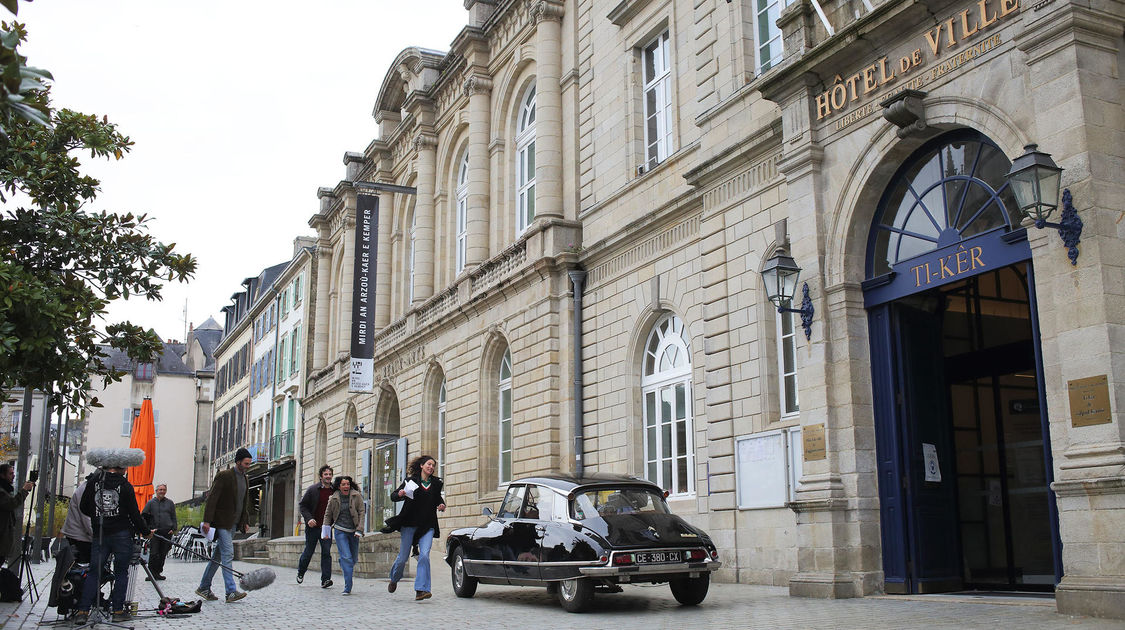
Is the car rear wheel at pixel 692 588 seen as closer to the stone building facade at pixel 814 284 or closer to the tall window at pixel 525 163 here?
the stone building facade at pixel 814 284

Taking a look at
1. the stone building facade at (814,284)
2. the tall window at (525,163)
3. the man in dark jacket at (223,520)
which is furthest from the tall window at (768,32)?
the man in dark jacket at (223,520)

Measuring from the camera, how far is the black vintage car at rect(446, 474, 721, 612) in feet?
35.6

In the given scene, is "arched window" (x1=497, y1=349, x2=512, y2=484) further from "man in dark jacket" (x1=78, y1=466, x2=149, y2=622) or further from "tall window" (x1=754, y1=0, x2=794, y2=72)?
"man in dark jacket" (x1=78, y1=466, x2=149, y2=622)

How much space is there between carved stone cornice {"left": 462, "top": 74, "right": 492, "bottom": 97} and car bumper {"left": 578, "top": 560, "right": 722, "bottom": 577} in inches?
688

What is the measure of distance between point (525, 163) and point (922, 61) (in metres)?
14.3

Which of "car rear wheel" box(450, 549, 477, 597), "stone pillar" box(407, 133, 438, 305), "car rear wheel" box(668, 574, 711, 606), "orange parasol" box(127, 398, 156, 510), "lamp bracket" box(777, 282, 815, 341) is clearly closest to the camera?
"car rear wheel" box(668, 574, 711, 606)

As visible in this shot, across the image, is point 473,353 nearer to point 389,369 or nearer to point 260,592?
point 389,369

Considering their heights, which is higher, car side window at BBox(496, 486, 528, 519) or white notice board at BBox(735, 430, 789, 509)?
white notice board at BBox(735, 430, 789, 509)

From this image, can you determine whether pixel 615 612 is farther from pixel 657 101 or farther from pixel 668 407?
pixel 657 101

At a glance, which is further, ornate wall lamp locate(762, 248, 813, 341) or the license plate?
ornate wall lamp locate(762, 248, 813, 341)

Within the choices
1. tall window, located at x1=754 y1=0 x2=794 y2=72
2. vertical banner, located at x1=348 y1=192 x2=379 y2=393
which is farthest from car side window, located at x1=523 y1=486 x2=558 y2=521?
vertical banner, located at x1=348 y1=192 x2=379 y2=393

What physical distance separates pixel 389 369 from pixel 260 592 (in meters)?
17.0

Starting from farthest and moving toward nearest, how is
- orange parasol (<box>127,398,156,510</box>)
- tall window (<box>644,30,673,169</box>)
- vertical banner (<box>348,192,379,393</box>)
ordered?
vertical banner (<box>348,192,379,393</box>), orange parasol (<box>127,398,156,510</box>), tall window (<box>644,30,673,169</box>)

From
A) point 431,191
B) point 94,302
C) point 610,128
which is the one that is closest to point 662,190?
point 610,128
